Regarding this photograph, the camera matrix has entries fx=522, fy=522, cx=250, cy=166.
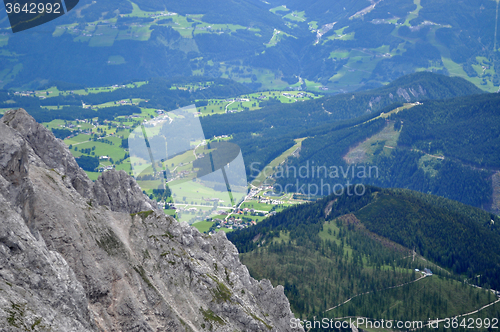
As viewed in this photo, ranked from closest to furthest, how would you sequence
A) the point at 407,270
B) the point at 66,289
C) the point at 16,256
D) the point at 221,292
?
1. the point at 16,256
2. the point at 66,289
3. the point at 221,292
4. the point at 407,270

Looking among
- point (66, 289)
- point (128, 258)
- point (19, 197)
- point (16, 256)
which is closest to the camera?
point (16, 256)

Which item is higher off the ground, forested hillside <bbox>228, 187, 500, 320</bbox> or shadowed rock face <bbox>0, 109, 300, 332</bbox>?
shadowed rock face <bbox>0, 109, 300, 332</bbox>

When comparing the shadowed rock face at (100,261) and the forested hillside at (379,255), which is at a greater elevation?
the shadowed rock face at (100,261)

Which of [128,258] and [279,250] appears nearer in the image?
[128,258]

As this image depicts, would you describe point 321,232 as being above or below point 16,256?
below

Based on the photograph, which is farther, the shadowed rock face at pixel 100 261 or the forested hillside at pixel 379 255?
the forested hillside at pixel 379 255

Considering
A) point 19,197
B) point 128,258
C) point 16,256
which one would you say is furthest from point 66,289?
point 128,258

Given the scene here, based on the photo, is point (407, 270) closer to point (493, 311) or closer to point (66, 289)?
point (493, 311)

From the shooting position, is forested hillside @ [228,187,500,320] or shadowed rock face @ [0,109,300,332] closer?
shadowed rock face @ [0,109,300,332]
